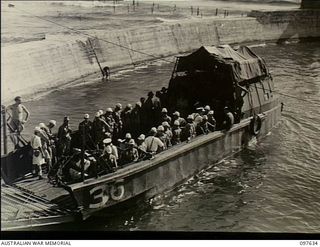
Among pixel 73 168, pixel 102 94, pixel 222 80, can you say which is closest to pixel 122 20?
pixel 102 94

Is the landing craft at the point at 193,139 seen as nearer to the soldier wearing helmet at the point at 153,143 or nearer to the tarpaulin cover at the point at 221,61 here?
the tarpaulin cover at the point at 221,61

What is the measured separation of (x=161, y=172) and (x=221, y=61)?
4.47m

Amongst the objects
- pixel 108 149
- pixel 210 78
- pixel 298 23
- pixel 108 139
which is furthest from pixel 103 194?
pixel 298 23

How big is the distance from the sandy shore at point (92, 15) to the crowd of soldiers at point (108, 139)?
29.4ft

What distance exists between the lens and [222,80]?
13656 mm

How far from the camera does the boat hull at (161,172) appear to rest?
A: 9023mm

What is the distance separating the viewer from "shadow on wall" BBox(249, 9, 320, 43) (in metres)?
39.5

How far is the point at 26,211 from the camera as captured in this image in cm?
853

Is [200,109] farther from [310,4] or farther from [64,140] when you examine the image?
[310,4]

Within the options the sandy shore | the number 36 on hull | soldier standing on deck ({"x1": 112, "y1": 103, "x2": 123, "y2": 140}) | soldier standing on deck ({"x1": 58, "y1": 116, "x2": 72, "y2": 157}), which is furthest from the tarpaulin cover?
the sandy shore

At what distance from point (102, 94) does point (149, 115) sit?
8.17 m

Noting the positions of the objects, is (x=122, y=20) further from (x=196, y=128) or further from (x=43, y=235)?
(x=43, y=235)

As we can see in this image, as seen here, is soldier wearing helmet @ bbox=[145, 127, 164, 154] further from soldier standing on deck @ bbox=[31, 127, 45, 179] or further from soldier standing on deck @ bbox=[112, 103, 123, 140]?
soldier standing on deck @ bbox=[31, 127, 45, 179]

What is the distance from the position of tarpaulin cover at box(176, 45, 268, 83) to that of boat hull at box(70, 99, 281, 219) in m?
1.46
